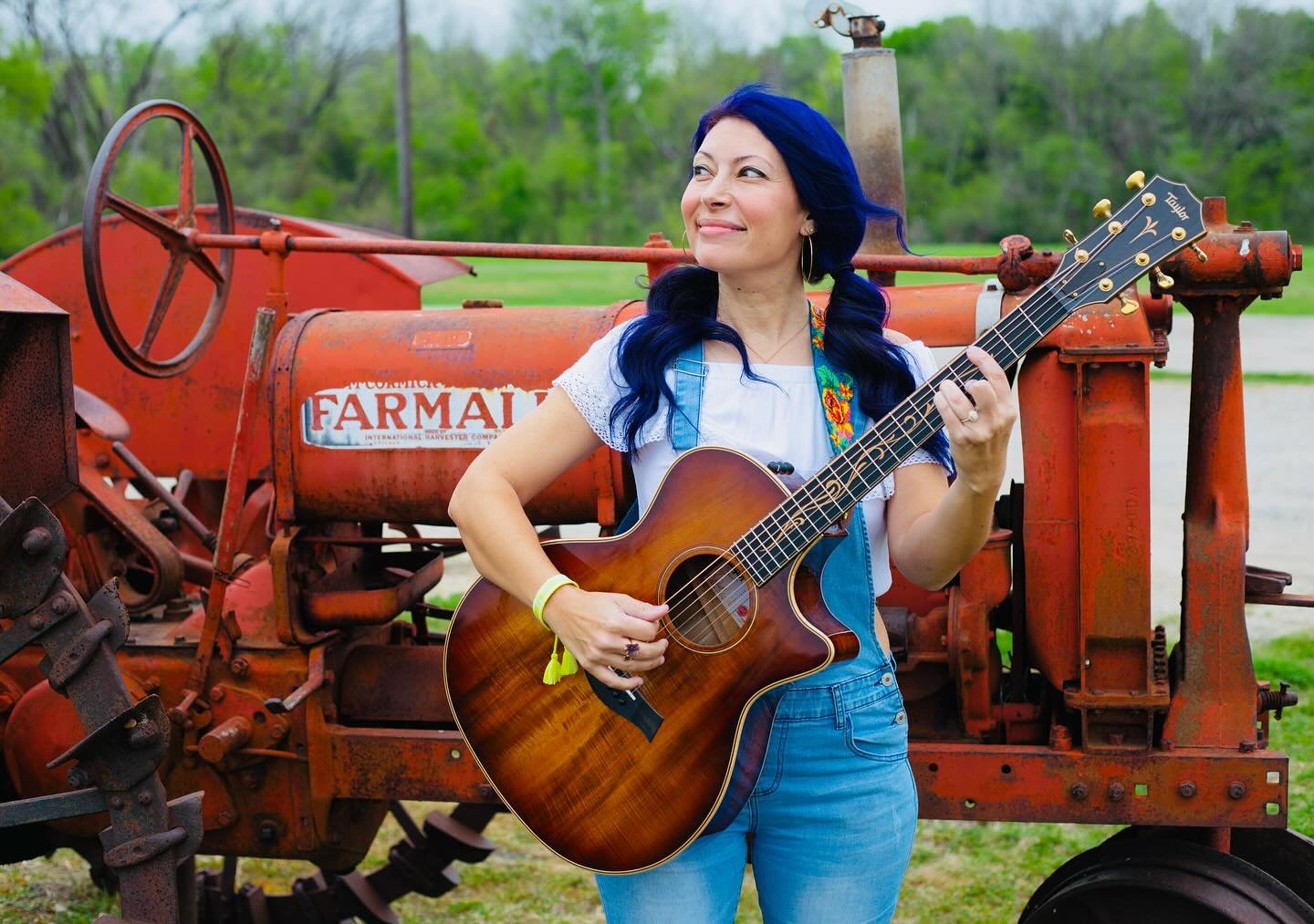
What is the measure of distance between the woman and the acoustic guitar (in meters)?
0.05

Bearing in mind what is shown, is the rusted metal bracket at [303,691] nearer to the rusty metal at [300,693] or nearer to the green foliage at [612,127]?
the rusty metal at [300,693]

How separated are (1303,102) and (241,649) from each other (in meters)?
40.8

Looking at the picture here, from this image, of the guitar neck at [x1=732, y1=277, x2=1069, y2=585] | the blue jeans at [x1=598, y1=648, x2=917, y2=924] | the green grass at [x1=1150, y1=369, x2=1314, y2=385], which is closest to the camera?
the guitar neck at [x1=732, y1=277, x2=1069, y2=585]

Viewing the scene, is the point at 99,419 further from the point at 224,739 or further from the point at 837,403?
the point at 837,403

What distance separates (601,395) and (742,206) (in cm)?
35

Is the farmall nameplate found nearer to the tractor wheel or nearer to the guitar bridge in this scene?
the guitar bridge

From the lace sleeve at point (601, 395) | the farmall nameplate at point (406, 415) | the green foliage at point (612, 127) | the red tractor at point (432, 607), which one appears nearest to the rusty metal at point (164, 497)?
the red tractor at point (432, 607)

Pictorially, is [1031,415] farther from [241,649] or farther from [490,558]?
[241,649]

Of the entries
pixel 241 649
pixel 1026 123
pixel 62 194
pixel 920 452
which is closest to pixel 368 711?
pixel 241 649

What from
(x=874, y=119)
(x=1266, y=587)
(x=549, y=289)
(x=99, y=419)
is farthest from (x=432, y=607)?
(x=549, y=289)

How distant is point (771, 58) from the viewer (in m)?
56.0

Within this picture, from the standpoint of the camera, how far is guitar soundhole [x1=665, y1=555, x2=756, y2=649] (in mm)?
2260

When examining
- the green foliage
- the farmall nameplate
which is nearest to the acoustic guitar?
the farmall nameplate

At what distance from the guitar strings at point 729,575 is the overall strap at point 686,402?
180mm
